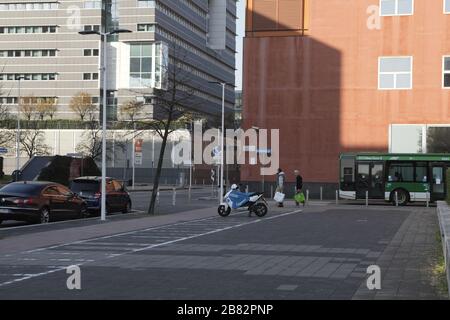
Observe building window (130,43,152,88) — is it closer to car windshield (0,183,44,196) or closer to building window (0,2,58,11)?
building window (0,2,58,11)

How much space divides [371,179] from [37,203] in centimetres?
2120

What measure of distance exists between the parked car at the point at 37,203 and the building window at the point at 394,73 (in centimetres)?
2462

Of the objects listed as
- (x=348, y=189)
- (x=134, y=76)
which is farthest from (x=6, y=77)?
(x=348, y=189)

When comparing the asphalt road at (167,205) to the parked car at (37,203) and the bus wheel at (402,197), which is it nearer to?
the parked car at (37,203)

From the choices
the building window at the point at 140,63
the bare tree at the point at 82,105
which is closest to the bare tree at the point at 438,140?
the building window at the point at 140,63

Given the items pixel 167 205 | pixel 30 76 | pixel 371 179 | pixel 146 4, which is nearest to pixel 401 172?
pixel 371 179

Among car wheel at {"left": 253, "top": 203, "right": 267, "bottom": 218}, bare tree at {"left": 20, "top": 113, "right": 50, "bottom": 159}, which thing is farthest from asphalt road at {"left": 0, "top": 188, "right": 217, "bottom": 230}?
bare tree at {"left": 20, "top": 113, "right": 50, "bottom": 159}

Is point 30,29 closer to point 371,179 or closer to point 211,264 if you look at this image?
point 371,179

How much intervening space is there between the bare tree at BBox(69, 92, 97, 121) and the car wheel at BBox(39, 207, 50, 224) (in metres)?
71.5

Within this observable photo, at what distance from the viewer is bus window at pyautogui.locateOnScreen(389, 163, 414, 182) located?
3712cm

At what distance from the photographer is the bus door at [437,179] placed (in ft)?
119

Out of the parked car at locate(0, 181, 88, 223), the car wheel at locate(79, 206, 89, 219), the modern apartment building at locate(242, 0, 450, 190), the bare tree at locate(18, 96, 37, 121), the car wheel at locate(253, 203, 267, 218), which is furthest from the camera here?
the bare tree at locate(18, 96, 37, 121)

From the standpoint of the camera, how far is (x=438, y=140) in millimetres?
41625
